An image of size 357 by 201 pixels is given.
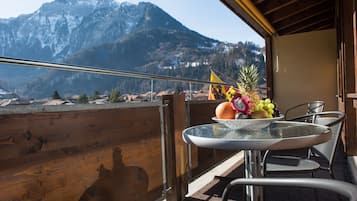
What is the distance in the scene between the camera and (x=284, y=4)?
5711 mm

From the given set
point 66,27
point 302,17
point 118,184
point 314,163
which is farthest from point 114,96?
point 66,27

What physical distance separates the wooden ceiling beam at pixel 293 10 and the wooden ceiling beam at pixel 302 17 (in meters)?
0.27

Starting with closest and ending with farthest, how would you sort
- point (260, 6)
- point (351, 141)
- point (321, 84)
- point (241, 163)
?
point (351, 141) < point (241, 163) < point (260, 6) < point (321, 84)

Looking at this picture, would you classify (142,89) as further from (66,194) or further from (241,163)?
(241,163)

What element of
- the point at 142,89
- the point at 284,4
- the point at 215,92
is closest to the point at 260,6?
the point at 284,4

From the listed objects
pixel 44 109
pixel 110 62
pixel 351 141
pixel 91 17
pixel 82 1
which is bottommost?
pixel 351 141

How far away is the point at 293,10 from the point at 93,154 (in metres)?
A: 5.79

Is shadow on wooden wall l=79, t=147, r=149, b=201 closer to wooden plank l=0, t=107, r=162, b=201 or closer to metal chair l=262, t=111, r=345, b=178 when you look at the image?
wooden plank l=0, t=107, r=162, b=201

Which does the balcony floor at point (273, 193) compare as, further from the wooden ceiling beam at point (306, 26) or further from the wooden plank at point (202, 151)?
the wooden ceiling beam at point (306, 26)

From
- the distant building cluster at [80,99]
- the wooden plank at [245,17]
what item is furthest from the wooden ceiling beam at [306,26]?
the distant building cluster at [80,99]

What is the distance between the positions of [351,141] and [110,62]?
207 inches

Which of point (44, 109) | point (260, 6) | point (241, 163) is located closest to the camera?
point (44, 109)

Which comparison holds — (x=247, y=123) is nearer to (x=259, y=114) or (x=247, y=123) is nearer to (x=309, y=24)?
(x=259, y=114)

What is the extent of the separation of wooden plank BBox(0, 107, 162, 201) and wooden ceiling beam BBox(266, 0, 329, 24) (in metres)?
4.93
